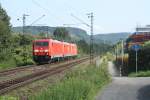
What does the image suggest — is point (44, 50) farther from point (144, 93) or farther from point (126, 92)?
point (144, 93)

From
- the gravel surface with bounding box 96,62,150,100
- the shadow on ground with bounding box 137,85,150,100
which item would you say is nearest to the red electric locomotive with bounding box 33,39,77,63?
the gravel surface with bounding box 96,62,150,100

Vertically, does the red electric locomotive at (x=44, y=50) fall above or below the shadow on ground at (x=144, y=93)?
above

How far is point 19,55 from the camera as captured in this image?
62.6 metres

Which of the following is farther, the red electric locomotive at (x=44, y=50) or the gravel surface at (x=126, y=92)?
the red electric locomotive at (x=44, y=50)

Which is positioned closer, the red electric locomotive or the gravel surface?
the gravel surface

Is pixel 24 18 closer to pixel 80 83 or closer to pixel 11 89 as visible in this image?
pixel 11 89

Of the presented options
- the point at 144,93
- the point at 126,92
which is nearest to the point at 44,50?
the point at 126,92

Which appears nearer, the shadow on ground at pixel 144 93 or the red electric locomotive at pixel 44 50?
the shadow on ground at pixel 144 93

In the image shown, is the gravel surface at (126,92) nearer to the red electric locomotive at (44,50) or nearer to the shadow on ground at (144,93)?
the shadow on ground at (144,93)

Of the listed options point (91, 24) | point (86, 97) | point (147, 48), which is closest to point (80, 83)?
point (86, 97)

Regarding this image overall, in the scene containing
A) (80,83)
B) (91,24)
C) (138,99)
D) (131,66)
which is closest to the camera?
(80,83)

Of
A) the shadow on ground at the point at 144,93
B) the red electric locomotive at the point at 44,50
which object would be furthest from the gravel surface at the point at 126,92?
the red electric locomotive at the point at 44,50

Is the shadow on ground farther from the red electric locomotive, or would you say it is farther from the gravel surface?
the red electric locomotive

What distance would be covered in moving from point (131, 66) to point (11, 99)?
25.6m
